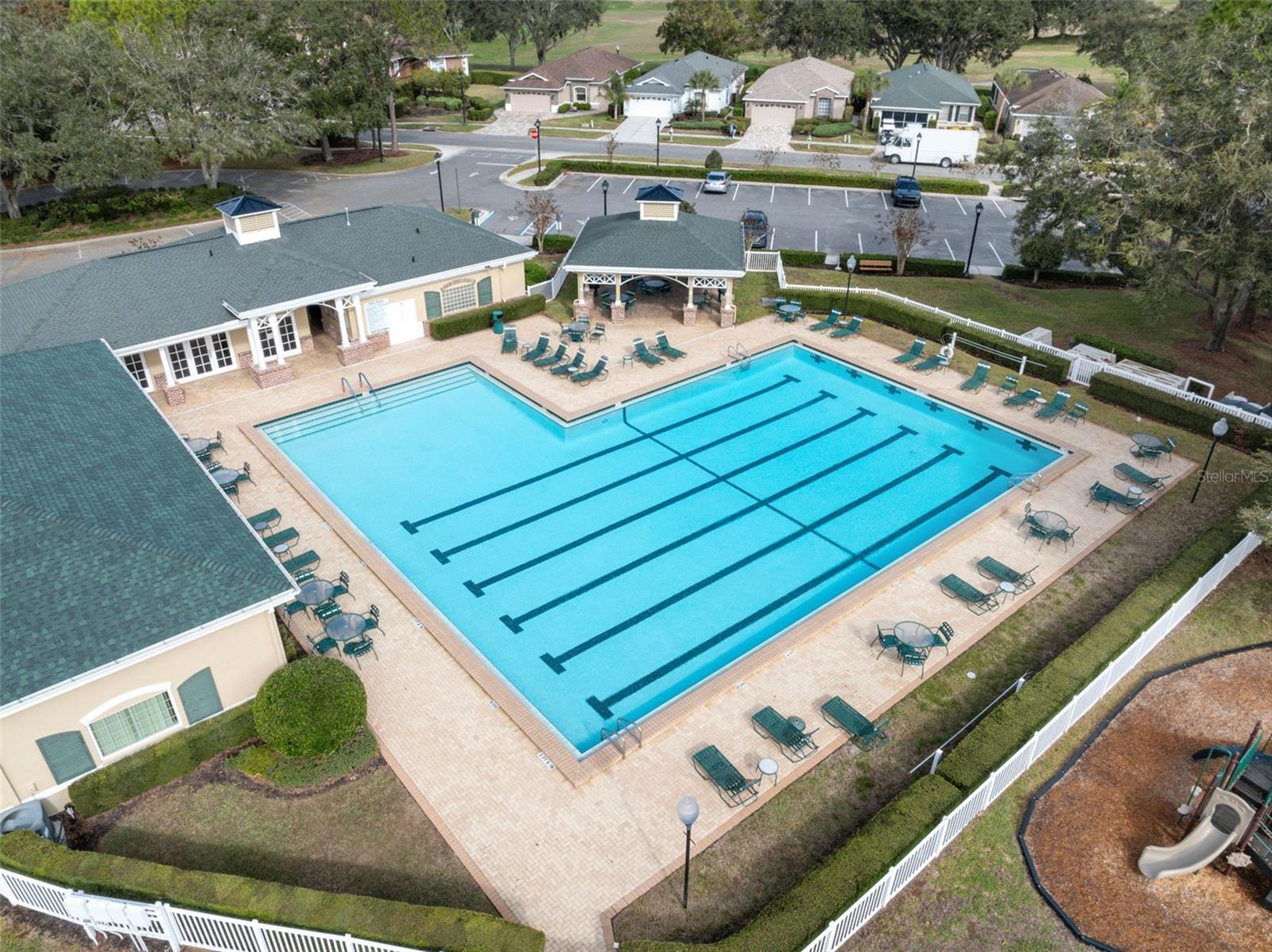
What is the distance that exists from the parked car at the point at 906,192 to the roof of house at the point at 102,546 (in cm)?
4240

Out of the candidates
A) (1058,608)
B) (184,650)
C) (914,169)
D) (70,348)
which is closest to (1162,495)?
(1058,608)

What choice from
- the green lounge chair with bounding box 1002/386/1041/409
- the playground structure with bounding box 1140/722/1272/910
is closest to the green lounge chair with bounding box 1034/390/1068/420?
the green lounge chair with bounding box 1002/386/1041/409

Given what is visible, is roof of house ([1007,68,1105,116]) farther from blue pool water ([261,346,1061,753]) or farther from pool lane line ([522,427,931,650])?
pool lane line ([522,427,931,650])

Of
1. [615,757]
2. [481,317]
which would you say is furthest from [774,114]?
[615,757]

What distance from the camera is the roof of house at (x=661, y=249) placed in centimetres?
3112

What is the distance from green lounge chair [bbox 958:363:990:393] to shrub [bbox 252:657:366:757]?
22.0 m

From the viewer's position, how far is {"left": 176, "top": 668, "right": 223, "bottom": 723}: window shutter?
1517cm

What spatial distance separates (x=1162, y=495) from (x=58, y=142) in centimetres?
4902

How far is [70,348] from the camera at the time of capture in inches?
900

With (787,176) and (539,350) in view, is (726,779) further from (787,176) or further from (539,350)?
(787,176)

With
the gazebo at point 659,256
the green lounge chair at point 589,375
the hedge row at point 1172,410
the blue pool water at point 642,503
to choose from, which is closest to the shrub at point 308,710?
the blue pool water at point 642,503

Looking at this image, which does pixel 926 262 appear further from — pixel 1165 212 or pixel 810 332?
pixel 1165 212

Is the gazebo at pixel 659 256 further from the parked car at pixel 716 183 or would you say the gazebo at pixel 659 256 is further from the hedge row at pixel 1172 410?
the parked car at pixel 716 183

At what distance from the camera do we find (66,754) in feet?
46.5
